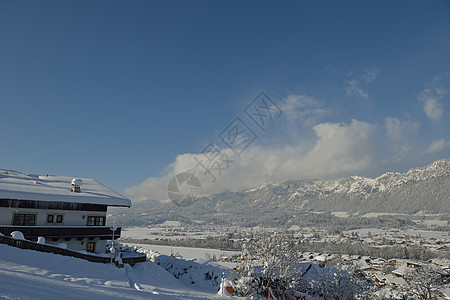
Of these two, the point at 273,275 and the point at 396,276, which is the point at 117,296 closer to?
the point at 273,275

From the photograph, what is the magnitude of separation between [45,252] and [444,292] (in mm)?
68277

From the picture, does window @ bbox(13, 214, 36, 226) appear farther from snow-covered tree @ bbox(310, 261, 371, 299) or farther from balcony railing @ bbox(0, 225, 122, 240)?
snow-covered tree @ bbox(310, 261, 371, 299)

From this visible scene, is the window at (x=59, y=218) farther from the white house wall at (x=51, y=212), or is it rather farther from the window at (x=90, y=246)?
the window at (x=90, y=246)

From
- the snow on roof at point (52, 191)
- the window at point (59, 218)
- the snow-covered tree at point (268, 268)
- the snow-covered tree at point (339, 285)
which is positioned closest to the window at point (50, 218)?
the window at point (59, 218)

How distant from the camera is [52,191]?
2800 cm

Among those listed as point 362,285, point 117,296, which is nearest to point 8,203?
point 117,296

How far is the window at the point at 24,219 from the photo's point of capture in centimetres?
2573

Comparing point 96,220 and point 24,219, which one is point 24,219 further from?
point 96,220

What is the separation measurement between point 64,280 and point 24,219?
16.4 metres

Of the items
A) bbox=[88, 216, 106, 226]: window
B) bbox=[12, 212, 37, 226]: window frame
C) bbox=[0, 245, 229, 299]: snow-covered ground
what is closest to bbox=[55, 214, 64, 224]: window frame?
bbox=[12, 212, 37, 226]: window frame

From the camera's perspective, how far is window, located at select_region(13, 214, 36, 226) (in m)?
25.7

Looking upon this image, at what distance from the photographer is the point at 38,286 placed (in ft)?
35.9

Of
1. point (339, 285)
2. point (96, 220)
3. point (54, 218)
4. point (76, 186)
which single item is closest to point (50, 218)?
point (54, 218)

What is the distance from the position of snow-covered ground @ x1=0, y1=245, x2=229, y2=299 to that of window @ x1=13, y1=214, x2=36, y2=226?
900 cm
